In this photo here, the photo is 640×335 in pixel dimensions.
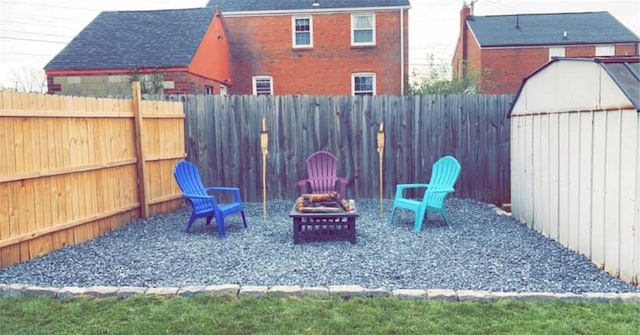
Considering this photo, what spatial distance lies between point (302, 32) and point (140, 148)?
37.3 feet

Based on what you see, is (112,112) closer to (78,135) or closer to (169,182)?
(78,135)

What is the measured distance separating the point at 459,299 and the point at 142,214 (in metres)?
4.86

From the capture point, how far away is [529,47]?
826 inches

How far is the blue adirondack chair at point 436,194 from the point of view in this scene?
248 inches

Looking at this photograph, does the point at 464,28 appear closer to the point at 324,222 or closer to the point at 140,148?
the point at 140,148

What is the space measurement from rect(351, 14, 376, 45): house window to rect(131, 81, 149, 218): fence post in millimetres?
11252

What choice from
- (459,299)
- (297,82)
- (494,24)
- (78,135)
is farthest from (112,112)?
(494,24)

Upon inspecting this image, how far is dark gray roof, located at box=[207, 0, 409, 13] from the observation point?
55.7ft

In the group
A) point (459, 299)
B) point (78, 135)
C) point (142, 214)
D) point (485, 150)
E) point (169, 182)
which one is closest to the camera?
point (459, 299)

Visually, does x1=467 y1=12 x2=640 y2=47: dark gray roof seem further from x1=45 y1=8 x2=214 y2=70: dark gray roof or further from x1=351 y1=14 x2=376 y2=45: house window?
x1=45 y1=8 x2=214 y2=70: dark gray roof

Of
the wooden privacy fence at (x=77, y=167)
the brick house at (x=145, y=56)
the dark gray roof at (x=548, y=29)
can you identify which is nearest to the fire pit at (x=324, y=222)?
the wooden privacy fence at (x=77, y=167)

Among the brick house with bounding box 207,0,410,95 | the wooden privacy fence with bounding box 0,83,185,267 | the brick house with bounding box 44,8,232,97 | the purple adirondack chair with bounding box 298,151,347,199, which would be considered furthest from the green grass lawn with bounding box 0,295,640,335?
the brick house with bounding box 207,0,410,95

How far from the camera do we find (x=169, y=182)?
308 inches

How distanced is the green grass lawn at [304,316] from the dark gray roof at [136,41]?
10.4 metres
